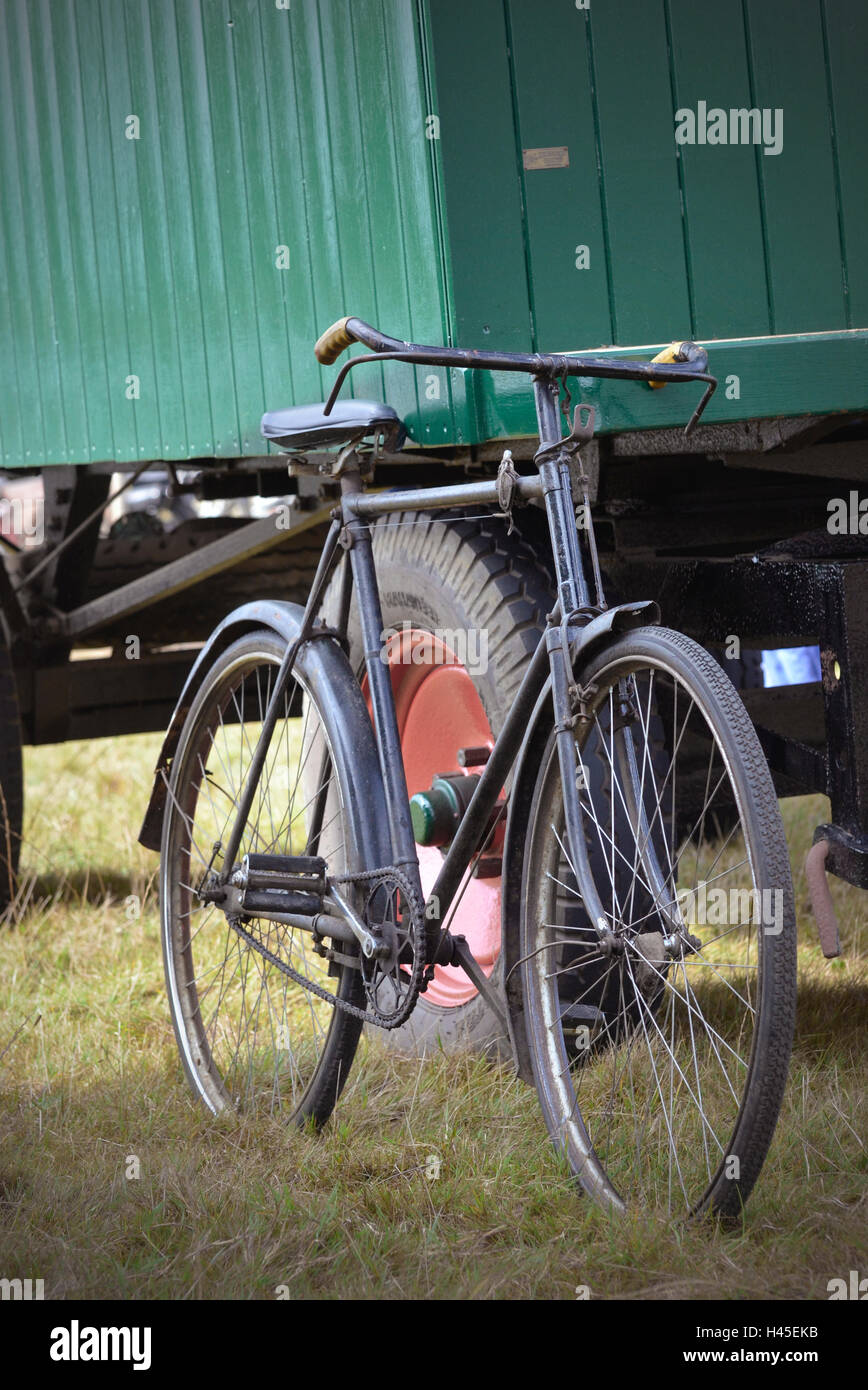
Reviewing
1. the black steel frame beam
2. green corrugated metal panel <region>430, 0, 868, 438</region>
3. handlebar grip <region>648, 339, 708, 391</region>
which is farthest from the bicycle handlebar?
the black steel frame beam

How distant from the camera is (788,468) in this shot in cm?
336

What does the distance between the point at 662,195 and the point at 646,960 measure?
5.48 ft

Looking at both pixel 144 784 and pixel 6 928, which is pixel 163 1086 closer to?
pixel 6 928

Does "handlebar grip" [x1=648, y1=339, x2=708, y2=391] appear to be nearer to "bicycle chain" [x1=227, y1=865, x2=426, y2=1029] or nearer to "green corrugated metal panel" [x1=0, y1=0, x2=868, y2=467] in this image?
"green corrugated metal panel" [x1=0, y1=0, x2=868, y2=467]

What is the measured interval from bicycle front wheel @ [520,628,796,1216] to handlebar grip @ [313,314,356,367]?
0.77 meters

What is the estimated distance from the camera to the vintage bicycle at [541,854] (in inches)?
100.0

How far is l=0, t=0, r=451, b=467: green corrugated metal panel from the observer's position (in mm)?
3379

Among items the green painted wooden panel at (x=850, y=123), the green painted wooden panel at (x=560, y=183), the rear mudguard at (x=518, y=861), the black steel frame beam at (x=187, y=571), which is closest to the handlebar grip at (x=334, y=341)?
the green painted wooden panel at (x=560, y=183)

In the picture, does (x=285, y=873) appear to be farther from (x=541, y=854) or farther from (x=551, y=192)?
(x=551, y=192)

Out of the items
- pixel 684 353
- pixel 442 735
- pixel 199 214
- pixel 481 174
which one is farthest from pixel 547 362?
pixel 199 214

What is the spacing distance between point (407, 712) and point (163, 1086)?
3.73 feet

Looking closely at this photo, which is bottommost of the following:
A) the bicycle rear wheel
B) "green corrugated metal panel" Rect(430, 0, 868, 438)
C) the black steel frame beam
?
the bicycle rear wheel

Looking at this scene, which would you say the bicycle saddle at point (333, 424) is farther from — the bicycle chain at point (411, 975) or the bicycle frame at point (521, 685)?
Result: the bicycle chain at point (411, 975)
